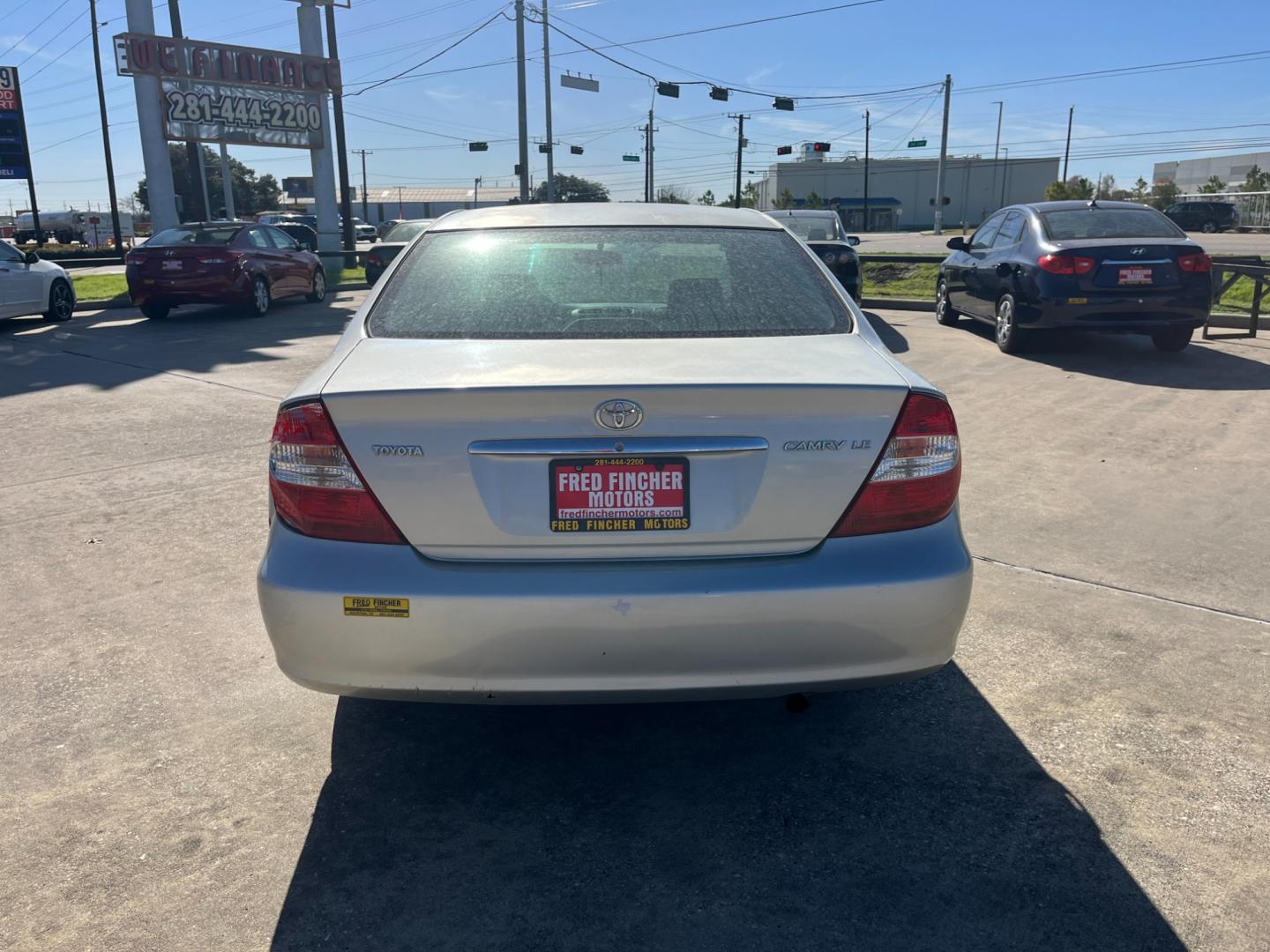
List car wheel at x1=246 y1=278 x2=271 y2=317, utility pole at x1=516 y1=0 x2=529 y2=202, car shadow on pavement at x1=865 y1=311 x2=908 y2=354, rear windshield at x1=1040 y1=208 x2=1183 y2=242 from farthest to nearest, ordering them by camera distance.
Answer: utility pole at x1=516 y1=0 x2=529 y2=202 → car wheel at x1=246 y1=278 x2=271 y2=317 → car shadow on pavement at x1=865 y1=311 x2=908 y2=354 → rear windshield at x1=1040 y1=208 x2=1183 y2=242

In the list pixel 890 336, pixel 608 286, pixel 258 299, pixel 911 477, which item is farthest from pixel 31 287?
pixel 911 477

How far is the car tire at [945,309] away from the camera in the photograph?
43.5 feet

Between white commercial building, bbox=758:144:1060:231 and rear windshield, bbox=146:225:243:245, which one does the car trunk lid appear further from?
white commercial building, bbox=758:144:1060:231

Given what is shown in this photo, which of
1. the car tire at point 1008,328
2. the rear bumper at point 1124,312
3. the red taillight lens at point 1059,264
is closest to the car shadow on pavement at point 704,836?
the rear bumper at point 1124,312

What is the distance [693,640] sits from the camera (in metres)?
2.62

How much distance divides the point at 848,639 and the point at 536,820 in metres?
1.03

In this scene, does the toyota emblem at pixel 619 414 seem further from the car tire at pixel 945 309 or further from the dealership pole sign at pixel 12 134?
the dealership pole sign at pixel 12 134

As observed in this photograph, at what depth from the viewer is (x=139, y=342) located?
43.2ft

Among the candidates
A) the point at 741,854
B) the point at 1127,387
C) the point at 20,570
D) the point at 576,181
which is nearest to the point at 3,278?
the point at 20,570

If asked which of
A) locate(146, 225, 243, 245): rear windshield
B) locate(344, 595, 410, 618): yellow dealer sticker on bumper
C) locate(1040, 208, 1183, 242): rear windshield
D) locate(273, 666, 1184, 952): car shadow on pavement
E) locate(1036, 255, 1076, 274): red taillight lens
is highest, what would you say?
locate(1040, 208, 1183, 242): rear windshield

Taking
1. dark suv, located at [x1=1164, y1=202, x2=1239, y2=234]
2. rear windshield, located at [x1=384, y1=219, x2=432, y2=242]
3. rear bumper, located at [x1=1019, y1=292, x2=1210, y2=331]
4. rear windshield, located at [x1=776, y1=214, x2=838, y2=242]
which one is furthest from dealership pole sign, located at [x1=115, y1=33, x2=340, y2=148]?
dark suv, located at [x1=1164, y1=202, x2=1239, y2=234]

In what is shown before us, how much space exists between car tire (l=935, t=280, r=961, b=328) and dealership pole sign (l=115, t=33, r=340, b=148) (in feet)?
55.4

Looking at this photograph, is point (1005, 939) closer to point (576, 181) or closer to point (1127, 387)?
point (1127, 387)

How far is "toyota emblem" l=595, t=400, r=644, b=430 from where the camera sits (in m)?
2.61
